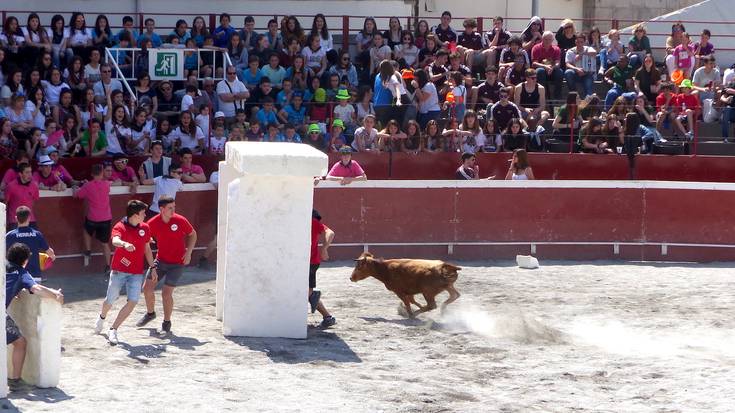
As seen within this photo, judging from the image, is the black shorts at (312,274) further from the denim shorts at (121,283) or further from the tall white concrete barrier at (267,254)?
the denim shorts at (121,283)

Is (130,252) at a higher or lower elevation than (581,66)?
lower

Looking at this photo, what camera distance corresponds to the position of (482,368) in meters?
12.6

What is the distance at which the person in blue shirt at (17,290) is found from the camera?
11.2 meters

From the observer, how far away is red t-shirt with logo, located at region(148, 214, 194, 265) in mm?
13641

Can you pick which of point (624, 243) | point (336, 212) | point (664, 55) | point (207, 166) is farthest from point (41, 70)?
point (664, 55)

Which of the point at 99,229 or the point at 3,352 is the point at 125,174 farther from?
the point at 3,352

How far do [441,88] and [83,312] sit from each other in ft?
27.2

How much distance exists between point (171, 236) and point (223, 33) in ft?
28.1

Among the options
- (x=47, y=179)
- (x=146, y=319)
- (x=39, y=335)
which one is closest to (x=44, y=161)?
(x=47, y=179)

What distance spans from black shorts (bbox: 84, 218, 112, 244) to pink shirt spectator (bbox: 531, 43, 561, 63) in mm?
8429

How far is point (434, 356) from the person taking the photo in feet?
43.0

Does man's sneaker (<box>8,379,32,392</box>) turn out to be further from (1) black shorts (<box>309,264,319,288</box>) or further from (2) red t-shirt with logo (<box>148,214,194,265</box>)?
(1) black shorts (<box>309,264,319,288</box>)

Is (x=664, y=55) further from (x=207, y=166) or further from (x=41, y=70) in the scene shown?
(x=41, y=70)

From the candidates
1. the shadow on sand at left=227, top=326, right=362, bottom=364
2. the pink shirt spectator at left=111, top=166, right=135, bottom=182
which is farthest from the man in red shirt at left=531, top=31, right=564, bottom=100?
the shadow on sand at left=227, top=326, right=362, bottom=364
